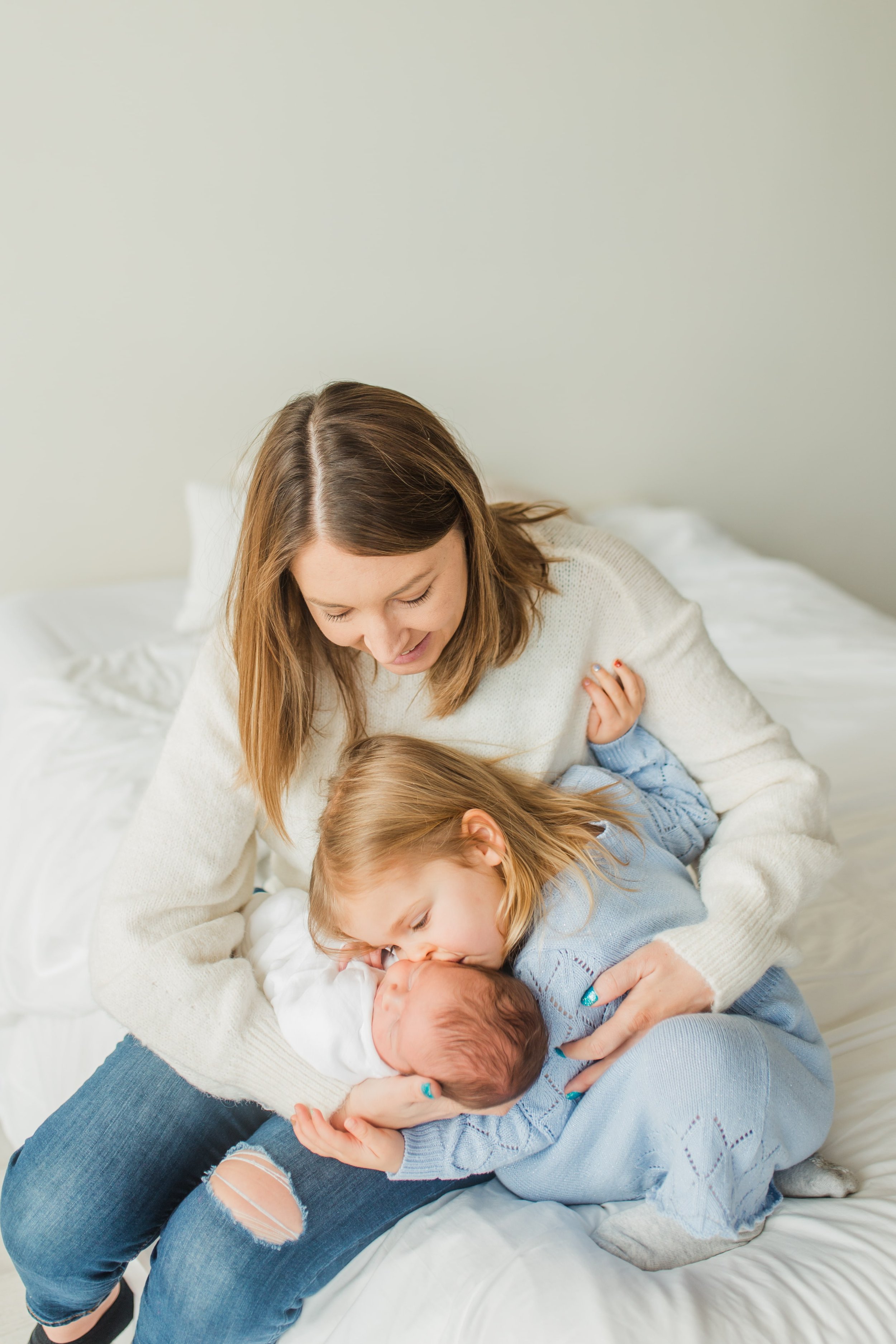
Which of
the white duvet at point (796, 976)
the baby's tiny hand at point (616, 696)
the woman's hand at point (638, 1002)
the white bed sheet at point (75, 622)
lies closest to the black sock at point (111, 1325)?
the white duvet at point (796, 976)

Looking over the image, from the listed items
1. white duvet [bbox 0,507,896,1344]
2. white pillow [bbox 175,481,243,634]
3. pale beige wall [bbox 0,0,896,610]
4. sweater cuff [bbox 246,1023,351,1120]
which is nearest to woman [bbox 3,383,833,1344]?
sweater cuff [bbox 246,1023,351,1120]

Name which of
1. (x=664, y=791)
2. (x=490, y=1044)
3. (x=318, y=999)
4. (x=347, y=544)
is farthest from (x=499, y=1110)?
(x=347, y=544)

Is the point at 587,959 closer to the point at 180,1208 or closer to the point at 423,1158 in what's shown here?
the point at 423,1158

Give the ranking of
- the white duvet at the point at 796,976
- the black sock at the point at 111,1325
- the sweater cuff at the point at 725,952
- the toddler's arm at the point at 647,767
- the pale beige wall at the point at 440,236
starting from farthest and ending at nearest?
the pale beige wall at the point at 440,236 < the toddler's arm at the point at 647,767 < the black sock at the point at 111,1325 < the sweater cuff at the point at 725,952 < the white duvet at the point at 796,976

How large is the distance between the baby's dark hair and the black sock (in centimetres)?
56

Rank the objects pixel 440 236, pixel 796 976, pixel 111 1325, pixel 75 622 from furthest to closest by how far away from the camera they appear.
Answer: pixel 440 236
pixel 75 622
pixel 796 976
pixel 111 1325

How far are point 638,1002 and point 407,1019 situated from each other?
24cm

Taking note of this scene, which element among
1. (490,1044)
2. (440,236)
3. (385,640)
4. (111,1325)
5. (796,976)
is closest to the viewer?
(490,1044)

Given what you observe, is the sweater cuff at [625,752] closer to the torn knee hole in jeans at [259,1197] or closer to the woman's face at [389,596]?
the woman's face at [389,596]

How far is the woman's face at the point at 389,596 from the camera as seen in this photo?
1000mm

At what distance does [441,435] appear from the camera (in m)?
1.04

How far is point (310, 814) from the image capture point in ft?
4.04

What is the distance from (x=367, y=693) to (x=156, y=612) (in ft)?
4.00

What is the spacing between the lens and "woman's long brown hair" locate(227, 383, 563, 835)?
990 millimetres
